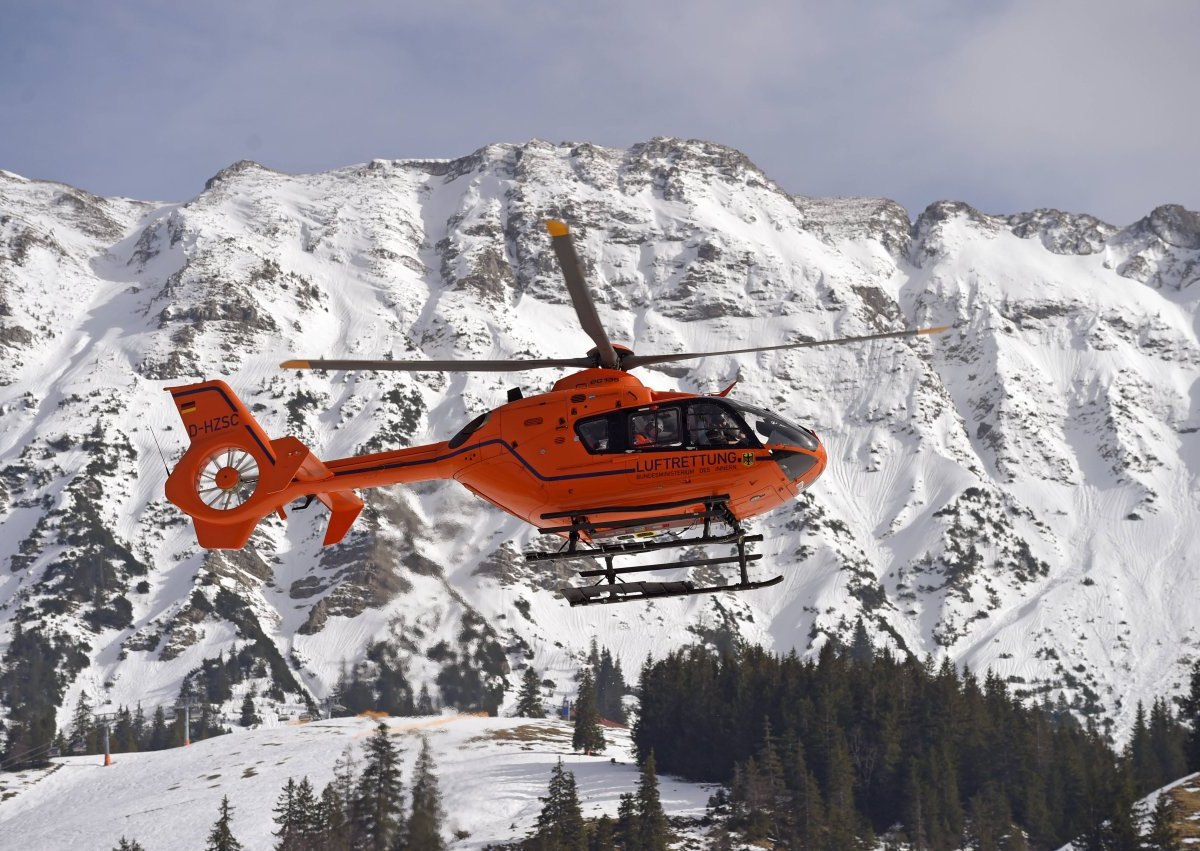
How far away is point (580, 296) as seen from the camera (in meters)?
27.3

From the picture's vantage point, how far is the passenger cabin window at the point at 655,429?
29.4 m

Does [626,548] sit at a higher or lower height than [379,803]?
higher

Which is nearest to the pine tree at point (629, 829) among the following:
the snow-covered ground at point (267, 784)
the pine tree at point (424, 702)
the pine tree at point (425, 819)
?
the snow-covered ground at point (267, 784)

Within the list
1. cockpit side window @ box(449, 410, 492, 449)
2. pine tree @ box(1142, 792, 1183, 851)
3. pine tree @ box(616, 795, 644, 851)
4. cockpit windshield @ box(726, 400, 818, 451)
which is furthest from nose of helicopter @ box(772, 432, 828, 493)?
pine tree @ box(616, 795, 644, 851)

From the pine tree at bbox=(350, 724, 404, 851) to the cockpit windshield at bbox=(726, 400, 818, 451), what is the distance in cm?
3171

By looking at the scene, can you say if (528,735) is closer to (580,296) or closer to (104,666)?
(580,296)

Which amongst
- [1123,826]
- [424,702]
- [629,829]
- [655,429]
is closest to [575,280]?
[655,429]

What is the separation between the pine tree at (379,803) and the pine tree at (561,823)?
1025 centimetres

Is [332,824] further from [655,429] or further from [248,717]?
[248,717]

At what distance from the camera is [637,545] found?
1220 inches

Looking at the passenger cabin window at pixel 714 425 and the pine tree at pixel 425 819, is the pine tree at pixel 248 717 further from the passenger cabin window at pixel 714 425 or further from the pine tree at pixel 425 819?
the passenger cabin window at pixel 714 425

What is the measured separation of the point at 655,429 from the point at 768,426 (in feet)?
7.17

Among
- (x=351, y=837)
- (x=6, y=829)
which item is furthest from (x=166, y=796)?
(x=351, y=837)

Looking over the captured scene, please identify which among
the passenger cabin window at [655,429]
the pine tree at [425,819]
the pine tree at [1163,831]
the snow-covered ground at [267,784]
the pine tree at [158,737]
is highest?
the pine tree at [158,737]
